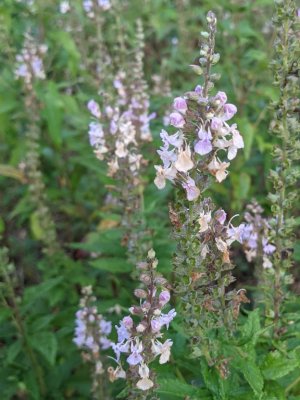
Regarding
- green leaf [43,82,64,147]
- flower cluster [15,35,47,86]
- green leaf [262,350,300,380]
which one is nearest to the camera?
green leaf [262,350,300,380]

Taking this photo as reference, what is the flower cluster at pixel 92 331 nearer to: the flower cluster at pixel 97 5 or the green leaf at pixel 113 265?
the green leaf at pixel 113 265

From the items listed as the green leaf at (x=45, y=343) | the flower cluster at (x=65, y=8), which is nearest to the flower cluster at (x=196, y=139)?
the green leaf at (x=45, y=343)

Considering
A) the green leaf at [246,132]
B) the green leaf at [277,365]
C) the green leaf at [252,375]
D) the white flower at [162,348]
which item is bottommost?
the green leaf at [277,365]

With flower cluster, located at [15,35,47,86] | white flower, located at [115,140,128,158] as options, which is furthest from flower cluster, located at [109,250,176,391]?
flower cluster, located at [15,35,47,86]

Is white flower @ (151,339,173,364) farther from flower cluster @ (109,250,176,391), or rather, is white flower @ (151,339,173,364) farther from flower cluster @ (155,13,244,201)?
flower cluster @ (155,13,244,201)

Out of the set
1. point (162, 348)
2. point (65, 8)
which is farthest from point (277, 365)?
point (65, 8)

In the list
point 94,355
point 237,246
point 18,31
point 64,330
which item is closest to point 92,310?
point 94,355
